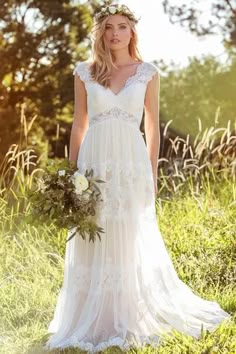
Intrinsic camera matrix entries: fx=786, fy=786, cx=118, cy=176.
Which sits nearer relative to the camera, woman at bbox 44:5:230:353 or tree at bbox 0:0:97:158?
woman at bbox 44:5:230:353

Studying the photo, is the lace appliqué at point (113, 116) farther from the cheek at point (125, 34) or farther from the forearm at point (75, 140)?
the cheek at point (125, 34)

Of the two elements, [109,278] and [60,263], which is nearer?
[109,278]

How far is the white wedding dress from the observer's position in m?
4.77

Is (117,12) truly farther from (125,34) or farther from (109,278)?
(109,278)

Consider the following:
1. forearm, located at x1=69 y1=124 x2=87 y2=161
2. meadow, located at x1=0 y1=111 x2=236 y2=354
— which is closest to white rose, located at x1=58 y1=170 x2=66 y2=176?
forearm, located at x1=69 y1=124 x2=87 y2=161

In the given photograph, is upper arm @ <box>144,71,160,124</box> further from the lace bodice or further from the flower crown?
the flower crown

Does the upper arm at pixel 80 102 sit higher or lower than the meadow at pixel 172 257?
higher

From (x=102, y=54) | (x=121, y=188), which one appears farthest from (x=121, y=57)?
(x=121, y=188)

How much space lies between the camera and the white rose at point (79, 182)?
4.56 meters

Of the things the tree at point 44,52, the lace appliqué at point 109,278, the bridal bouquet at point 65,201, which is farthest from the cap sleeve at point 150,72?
the tree at point 44,52

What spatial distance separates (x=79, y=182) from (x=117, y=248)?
51cm

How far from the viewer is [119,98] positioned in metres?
4.78

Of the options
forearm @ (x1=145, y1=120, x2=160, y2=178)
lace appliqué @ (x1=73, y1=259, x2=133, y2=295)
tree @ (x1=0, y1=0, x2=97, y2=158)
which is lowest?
lace appliqué @ (x1=73, y1=259, x2=133, y2=295)

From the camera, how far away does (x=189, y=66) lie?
15859 mm
